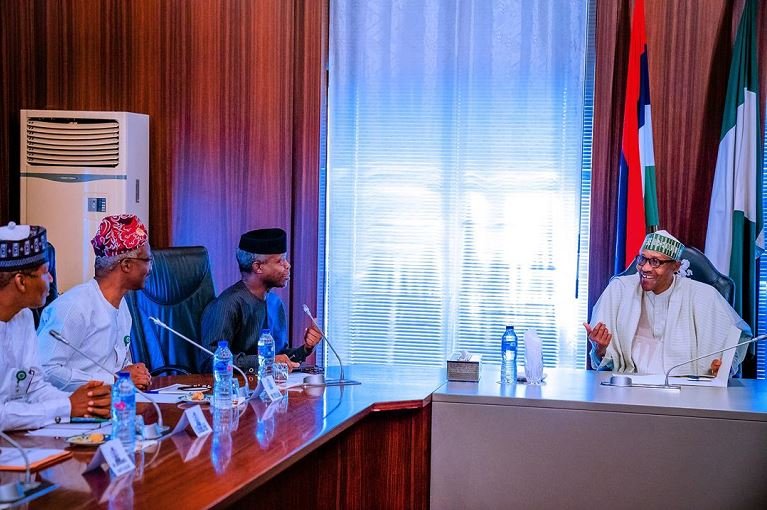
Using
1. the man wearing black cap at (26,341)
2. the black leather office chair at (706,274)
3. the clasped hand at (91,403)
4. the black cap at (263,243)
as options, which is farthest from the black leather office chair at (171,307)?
the black leather office chair at (706,274)

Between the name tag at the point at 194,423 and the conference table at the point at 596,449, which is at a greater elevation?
the name tag at the point at 194,423

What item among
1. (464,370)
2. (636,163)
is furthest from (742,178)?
(464,370)

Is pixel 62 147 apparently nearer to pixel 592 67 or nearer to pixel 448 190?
pixel 448 190

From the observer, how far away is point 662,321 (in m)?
4.07

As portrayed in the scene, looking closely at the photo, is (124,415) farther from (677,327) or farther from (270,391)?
(677,327)

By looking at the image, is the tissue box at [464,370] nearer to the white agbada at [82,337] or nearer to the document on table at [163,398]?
the document on table at [163,398]

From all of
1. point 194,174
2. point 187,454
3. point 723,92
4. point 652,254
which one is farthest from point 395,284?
point 187,454

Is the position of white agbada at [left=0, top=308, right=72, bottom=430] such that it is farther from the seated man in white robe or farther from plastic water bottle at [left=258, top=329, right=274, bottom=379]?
the seated man in white robe

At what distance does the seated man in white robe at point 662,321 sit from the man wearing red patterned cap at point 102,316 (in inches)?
75.4

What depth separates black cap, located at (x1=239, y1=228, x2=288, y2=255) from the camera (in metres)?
3.99

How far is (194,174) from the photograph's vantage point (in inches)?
210

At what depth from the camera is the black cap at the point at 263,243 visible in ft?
13.1

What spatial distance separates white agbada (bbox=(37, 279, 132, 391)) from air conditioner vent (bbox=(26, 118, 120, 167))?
175 cm

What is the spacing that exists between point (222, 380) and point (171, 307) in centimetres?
112
